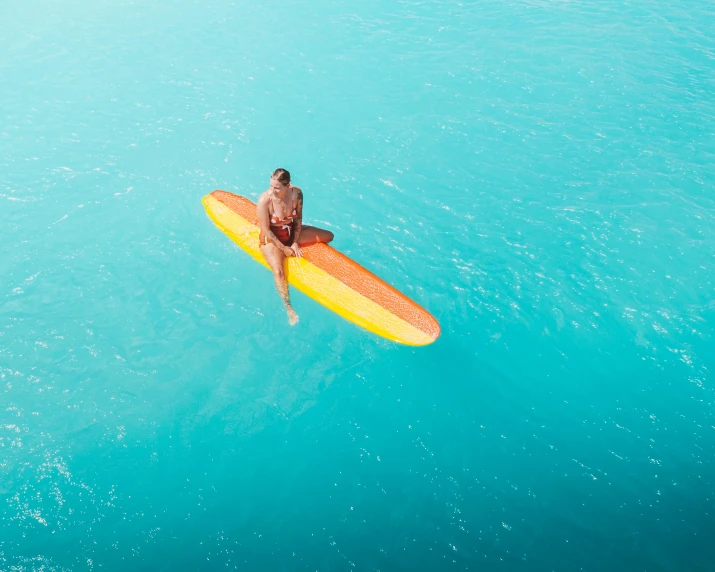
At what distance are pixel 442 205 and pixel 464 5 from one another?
8.06 metres

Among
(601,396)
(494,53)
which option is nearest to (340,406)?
(601,396)

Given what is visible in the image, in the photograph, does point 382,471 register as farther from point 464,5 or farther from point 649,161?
point 464,5

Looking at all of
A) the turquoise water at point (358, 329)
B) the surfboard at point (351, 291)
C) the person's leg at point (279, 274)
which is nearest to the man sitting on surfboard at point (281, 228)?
the person's leg at point (279, 274)

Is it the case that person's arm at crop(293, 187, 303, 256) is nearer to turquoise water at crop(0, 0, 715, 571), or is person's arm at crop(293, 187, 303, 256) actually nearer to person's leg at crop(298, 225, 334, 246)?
person's leg at crop(298, 225, 334, 246)

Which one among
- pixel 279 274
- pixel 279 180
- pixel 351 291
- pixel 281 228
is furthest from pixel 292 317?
pixel 279 180

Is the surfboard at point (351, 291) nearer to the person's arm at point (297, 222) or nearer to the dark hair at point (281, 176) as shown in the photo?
the person's arm at point (297, 222)

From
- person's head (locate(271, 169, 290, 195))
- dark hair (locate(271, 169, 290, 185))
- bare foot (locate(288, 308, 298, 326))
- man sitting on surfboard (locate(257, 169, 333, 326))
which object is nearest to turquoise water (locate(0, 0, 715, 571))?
bare foot (locate(288, 308, 298, 326))

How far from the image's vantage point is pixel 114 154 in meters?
8.69

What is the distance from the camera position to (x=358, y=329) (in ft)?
→ 20.0

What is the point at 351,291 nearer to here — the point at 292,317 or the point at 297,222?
the point at 292,317

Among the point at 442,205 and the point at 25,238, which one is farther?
A: the point at 442,205

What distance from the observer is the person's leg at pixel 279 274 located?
6.17 meters

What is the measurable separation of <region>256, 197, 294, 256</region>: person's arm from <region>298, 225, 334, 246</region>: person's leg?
284 millimetres

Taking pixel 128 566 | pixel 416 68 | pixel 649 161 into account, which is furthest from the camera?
pixel 416 68
